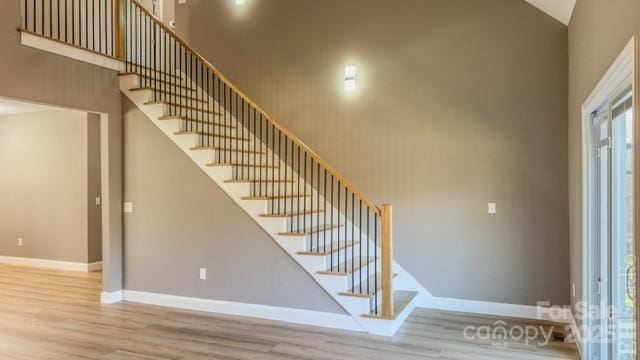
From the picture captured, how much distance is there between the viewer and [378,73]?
5312mm

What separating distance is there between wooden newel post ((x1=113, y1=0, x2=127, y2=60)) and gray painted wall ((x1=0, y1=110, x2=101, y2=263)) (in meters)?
2.37

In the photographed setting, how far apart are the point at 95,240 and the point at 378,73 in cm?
547

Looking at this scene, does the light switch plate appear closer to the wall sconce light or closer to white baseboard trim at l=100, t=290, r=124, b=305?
white baseboard trim at l=100, t=290, r=124, b=305

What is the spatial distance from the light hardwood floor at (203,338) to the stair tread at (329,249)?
0.74 metres

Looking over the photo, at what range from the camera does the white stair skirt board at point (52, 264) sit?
7.32 meters

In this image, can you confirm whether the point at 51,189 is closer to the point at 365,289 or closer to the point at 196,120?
the point at 196,120

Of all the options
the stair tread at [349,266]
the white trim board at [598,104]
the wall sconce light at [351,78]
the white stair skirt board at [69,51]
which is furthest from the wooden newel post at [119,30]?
the white trim board at [598,104]

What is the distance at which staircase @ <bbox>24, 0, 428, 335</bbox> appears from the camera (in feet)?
14.5

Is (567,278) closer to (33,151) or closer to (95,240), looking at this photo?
(95,240)

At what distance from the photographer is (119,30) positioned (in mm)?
5551

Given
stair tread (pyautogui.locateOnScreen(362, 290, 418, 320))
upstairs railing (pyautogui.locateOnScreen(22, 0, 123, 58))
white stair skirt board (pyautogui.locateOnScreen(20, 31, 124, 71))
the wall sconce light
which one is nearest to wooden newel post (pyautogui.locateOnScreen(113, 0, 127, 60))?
upstairs railing (pyautogui.locateOnScreen(22, 0, 123, 58))

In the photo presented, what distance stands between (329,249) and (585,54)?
9.65ft

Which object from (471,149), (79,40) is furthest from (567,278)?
(79,40)

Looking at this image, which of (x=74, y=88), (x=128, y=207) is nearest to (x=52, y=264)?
(x=128, y=207)
